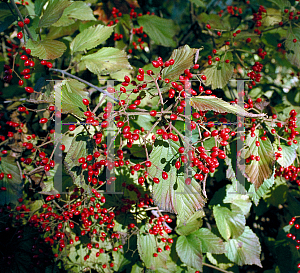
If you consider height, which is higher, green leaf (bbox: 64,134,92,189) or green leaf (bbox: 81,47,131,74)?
green leaf (bbox: 81,47,131,74)

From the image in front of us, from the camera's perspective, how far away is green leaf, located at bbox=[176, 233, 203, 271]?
5.37 feet

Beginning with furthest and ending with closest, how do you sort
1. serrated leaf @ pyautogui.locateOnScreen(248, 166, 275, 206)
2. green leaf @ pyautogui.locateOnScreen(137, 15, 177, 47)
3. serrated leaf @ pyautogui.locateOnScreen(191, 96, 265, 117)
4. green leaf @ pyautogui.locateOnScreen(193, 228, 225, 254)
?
green leaf @ pyautogui.locateOnScreen(137, 15, 177, 47), green leaf @ pyautogui.locateOnScreen(193, 228, 225, 254), serrated leaf @ pyautogui.locateOnScreen(248, 166, 275, 206), serrated leaf @ pyautogui.locateOnScreen(191, 96, 265, 117)

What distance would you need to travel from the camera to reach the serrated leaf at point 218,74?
5.33 ft

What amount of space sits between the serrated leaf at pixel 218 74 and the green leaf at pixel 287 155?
0.66 metres

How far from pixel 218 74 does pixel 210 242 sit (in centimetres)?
142

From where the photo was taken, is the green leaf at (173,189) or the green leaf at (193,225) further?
the green leaf at (193,225)

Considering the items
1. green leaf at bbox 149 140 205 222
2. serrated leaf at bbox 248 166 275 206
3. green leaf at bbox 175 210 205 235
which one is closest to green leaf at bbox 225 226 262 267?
green leaf at bbox 175 210 205 235

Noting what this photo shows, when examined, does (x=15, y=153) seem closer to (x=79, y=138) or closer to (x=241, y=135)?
(x=79, y=138)

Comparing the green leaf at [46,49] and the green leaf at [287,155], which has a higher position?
the green leaf at [46,49]

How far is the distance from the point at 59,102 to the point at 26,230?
Answer: 1301 mm

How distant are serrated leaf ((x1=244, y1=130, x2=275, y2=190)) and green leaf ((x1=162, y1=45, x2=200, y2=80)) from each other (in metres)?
0.65

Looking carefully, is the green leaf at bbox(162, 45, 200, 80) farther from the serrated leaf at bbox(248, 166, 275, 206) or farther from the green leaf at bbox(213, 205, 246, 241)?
the green leaf at bbox(213, 205, 246, 241)

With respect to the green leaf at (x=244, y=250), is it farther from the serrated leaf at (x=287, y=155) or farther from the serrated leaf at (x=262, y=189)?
the serrated leaf at (x=287, y=155)

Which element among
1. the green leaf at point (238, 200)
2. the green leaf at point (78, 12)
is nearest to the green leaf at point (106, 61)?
the green leaf at point (78, 12)
